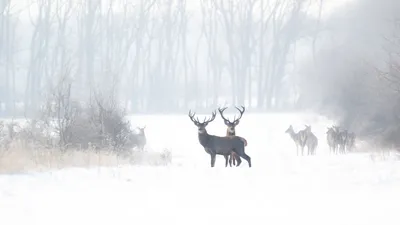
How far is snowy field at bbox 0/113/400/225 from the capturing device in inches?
248

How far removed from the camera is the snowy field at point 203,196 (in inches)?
248

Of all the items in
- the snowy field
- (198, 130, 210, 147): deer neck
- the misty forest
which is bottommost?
the snowy field

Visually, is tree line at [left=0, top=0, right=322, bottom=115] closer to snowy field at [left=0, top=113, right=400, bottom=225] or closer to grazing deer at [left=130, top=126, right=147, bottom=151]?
grazing deer at [left=130, top=126, right=147, bottom=151]

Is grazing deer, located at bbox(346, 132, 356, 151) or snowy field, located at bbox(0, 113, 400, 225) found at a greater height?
grazing deer, located at bbox(346, 132, 356, 151)

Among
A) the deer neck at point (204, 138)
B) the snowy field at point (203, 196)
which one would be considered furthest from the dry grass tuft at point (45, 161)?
the deer neck at point (204, 138)

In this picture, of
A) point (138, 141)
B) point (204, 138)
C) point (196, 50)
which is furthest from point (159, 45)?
point (204, 138)

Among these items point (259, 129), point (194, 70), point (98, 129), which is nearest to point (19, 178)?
point (98, 129)

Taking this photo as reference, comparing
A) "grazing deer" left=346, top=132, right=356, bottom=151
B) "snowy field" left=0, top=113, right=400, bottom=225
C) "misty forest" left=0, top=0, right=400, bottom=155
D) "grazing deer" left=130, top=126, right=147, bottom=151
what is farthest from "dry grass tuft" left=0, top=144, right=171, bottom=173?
"misty forest" left=0, top=0, right=400, bottom=155

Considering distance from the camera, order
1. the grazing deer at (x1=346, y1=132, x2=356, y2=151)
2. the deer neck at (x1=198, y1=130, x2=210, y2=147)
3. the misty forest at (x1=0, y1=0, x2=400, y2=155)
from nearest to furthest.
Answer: the deer neck at (x1=198, y1=130, x2=210, y2=147), the grazing deer at (x1=346, y1=132, x2=356, y2=151), the misty forest at (x1=0, y1=0, x2=400, y2=155)

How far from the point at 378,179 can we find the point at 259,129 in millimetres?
26747

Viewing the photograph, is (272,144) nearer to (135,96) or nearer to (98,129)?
(98,129)

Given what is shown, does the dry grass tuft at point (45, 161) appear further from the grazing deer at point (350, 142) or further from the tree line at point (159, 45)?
the tree line at point (159, 45)

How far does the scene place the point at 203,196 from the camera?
7.66 m

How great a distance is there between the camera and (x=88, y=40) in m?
56.4
